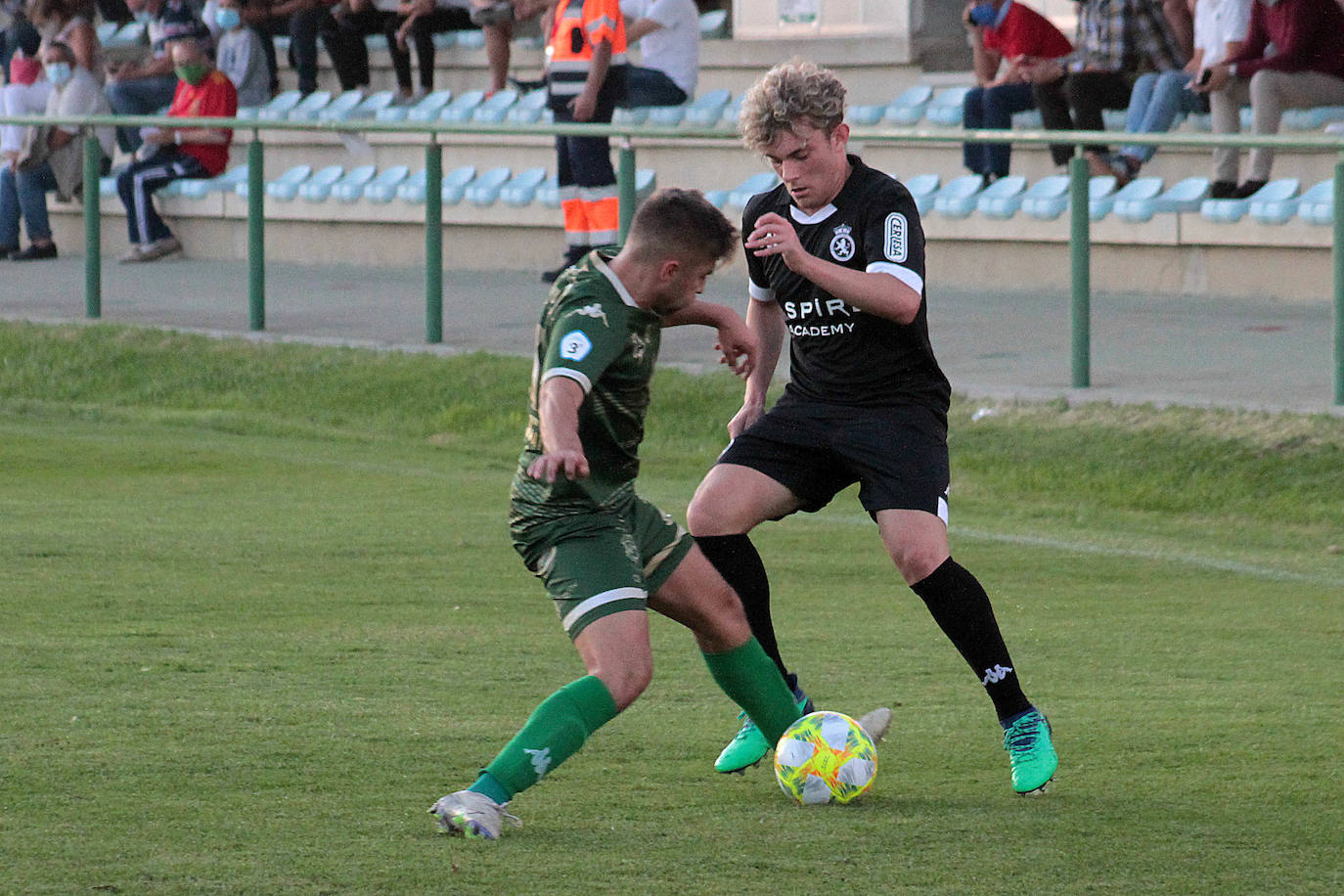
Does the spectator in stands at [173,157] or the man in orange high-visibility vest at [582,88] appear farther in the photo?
the spectator in stands at [173,157]

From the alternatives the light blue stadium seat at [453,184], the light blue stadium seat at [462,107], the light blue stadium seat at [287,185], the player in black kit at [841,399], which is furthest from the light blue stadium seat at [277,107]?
the player in black kit at [841,399]

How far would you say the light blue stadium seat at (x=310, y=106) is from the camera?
18.2 m

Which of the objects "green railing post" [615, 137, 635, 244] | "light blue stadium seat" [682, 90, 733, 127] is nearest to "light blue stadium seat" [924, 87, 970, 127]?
"light blue stadium seat" [682, 90, 733, 127]

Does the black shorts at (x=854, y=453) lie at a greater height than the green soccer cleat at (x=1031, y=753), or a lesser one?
greater

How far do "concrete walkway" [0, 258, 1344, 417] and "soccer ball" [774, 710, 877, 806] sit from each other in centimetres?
532

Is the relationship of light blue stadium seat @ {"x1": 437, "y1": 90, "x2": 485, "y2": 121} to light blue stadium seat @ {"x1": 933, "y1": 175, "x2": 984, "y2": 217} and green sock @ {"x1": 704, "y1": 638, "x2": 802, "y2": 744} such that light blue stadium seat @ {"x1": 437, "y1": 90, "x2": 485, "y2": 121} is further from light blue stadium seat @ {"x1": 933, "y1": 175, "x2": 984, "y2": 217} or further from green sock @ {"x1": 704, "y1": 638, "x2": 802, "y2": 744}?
green sock @ {"x1": 704, "y1": 638, "x2": 802, "y2": 744}

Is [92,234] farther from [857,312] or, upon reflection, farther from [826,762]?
[826,762]

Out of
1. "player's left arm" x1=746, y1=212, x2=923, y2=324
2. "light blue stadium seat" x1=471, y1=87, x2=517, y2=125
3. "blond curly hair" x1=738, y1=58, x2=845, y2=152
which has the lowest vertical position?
"light blue stadium seat" x1=471, y1=87, x2=517, y2=125

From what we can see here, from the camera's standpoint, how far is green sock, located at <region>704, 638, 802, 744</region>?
446 cm

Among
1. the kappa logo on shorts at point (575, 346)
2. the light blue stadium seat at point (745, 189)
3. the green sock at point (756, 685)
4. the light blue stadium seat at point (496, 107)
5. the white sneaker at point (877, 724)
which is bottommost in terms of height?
the white sneaker at point (877, 724)

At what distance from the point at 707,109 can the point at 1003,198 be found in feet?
10.9

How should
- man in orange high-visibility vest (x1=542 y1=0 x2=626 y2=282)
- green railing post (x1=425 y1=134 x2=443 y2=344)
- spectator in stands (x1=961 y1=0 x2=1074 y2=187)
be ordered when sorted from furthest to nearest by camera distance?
spectator in stands (x1=961 y1=0 x2=1074 y2=187), green railing post (x1=425 y1=134 x2=443 y2=344), man in orange high-visibility vest (x1=542 y1=0 x2=626 y2=282)

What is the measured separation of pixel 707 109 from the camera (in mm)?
14891

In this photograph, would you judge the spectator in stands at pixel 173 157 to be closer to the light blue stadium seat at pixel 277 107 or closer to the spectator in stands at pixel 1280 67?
the light blue stadium seat at pixel 277 107
